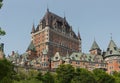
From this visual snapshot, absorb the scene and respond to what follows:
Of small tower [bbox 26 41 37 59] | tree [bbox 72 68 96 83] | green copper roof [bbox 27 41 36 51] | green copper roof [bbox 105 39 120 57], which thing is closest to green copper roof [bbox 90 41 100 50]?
green copper roof [bbox 105 39 120 57]

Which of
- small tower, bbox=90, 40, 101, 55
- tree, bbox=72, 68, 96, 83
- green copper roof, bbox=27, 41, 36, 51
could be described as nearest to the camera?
tree, bbox=72, 68, 96, 83

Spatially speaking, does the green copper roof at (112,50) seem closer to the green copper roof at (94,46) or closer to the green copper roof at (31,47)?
the green copper roof at (94,46)

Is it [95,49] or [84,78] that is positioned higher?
[95,49]

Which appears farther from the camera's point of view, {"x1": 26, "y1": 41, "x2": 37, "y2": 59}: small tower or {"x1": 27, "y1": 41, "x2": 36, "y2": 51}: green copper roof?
{"x1": 27, "y1": 41, "x2": 36, "y2": 51}: green copper roof

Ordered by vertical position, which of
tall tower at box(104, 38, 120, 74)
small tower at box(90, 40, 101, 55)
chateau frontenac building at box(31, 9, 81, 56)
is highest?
chateau frontenac building at box(31, 9, 81, 56)

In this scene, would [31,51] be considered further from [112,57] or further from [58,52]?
[112,57]

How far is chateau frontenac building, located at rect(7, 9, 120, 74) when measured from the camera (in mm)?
124938

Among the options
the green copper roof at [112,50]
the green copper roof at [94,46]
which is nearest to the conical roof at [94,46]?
the green copper roof at [94,46]

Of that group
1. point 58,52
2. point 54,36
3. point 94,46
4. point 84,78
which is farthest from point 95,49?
point 84,78

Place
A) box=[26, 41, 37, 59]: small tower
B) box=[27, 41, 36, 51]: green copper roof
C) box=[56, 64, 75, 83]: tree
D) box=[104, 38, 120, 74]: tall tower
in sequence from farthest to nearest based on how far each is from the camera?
box=[27, 41, 36, 51]: green copper roof → box=[26, 41, 37, 59]: small tower → box=[104, 38, 120, 74]: tall tower → box=[56, 64, 75, 83]: tree

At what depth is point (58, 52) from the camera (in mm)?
132125

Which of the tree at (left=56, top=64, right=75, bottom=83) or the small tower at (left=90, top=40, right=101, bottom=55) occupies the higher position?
the small tower at (left=90, top=40, right=101, bottom=55)

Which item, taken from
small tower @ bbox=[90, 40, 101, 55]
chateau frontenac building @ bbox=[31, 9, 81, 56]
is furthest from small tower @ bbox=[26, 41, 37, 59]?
small tower @ bbox=[90, 40, 101, 55]

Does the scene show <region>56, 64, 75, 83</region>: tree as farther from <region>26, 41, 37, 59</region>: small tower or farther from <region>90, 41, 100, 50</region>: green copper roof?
<region>90, 41, 100, 50</region>: green copper roof
